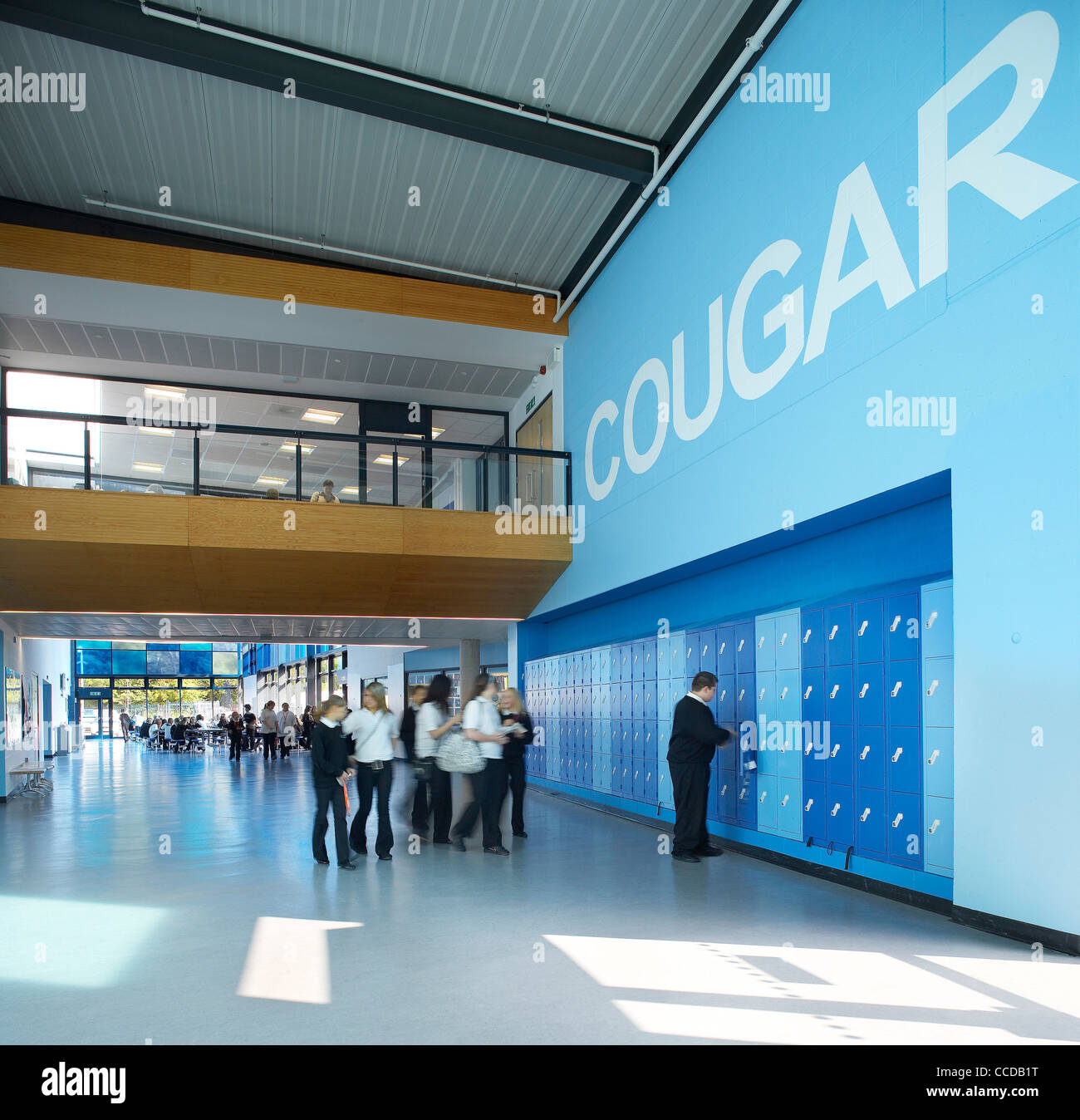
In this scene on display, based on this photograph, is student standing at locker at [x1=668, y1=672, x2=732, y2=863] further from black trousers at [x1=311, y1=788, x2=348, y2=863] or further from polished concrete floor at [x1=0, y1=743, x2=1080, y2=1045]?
black trousers at [x1=311, y1=788, x2=348, y2=863]

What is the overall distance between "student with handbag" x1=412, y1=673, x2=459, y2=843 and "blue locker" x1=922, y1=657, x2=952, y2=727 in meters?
3.73

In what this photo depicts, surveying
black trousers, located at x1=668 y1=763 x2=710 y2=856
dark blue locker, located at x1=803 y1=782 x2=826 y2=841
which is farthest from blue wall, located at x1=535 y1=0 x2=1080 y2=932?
black trousers, located at x1=668 y1=763 x2=710 y2=856

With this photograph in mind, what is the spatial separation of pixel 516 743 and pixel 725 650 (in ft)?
7.22

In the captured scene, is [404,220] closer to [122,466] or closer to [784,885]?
[122,466]

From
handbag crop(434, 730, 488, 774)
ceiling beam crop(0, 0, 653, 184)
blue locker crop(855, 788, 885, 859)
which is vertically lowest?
blue locker crop(855, 788, 885, 859)

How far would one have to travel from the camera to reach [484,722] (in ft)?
25.1

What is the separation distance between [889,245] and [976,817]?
3.64 meters

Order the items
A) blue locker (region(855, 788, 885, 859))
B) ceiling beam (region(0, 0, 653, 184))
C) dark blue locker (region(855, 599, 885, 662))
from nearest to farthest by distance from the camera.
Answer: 1. blue locker (region(855, 788, 885, 859))
2. dark blue locker (region(855, 599, 885, 662))
3. ceiling beam (region(0, 0, 653, 184))

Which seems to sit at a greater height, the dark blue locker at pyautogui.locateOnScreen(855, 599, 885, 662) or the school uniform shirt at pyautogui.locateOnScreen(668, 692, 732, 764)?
the dark blue locker at pyautogui.locateOnScreen(855, 599, 885, 662)

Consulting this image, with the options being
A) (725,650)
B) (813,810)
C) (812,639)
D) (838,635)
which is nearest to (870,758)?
(813,810)

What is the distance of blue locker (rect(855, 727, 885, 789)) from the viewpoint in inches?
244

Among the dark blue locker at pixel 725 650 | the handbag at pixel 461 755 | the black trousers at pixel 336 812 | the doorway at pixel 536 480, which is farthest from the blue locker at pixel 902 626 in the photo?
the doorway at pixel 536 480

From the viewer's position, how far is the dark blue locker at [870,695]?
624 cm
